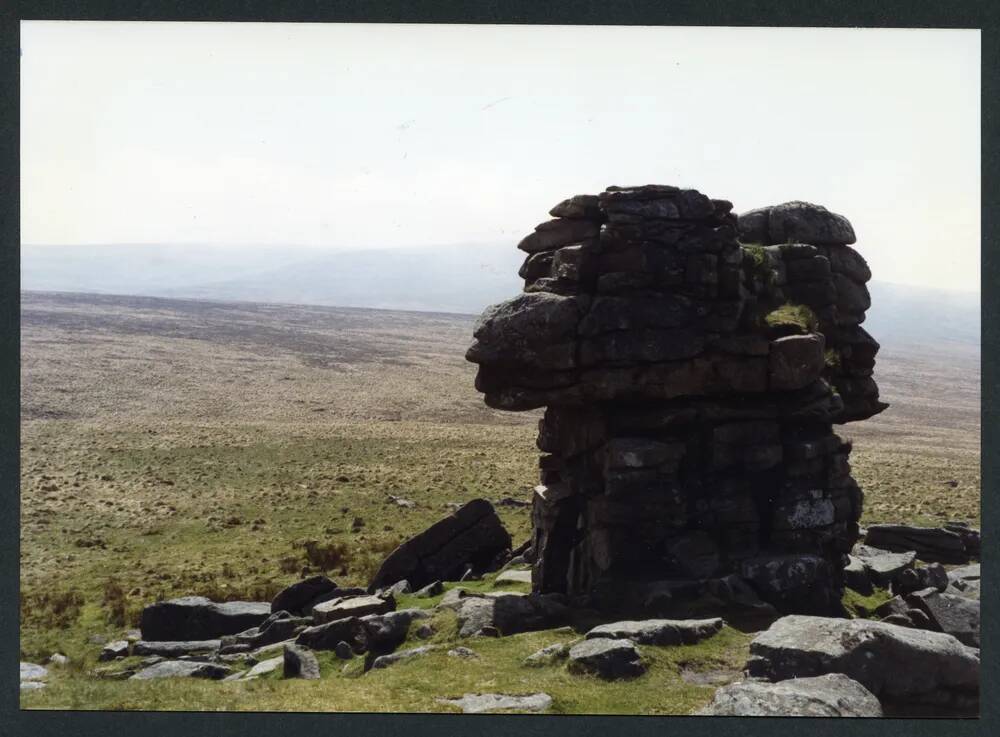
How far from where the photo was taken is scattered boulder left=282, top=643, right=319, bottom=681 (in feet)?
67.3

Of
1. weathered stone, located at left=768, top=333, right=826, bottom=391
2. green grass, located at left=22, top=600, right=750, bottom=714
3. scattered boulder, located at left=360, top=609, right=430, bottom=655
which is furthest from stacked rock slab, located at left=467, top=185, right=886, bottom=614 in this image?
scattered boulder, located at left=360, top=609, right=430, bottom=655

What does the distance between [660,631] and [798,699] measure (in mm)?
3146

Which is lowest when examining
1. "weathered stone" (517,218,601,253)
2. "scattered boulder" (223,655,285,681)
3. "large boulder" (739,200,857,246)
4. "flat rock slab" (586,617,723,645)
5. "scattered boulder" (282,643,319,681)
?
"scattered boulder" (223,655,285,681)

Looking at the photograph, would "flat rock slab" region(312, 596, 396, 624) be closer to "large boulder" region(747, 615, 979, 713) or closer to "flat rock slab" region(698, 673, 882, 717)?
"flat rock slab" region(698, 673, 882, 717)

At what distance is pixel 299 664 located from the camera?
20609 millimetres

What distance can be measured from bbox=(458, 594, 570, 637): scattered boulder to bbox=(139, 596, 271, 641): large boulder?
21.3 feet

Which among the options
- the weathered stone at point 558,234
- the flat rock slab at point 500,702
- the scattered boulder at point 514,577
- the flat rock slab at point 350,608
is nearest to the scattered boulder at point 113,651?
the flat rock slab at point 350,608

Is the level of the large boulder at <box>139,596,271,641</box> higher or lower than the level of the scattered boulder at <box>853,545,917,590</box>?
lower

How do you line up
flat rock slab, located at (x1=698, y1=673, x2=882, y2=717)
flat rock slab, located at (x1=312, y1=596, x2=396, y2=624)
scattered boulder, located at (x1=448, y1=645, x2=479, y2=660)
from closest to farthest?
flat rock slab, located at (x1=698, y1=673, x2=882, y2=717), scattered boulder, located at (x1=448, y1=645, x2=479, y2=660), flat rock slab, located at (x1=312, y1=596, x2=396, y2=624)

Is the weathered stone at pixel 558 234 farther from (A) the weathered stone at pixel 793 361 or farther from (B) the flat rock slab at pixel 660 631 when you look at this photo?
(B) the flat rock slab at pixel 660 631

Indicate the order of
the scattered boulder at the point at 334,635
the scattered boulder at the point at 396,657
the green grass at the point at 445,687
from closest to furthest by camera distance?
the green grass at the point at 445,687, the scattered boulder at the point at 396,657, the scattered boulder at the point at 334,635

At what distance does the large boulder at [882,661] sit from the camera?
17.9m

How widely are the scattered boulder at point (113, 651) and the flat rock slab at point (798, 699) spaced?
13.4 meters
